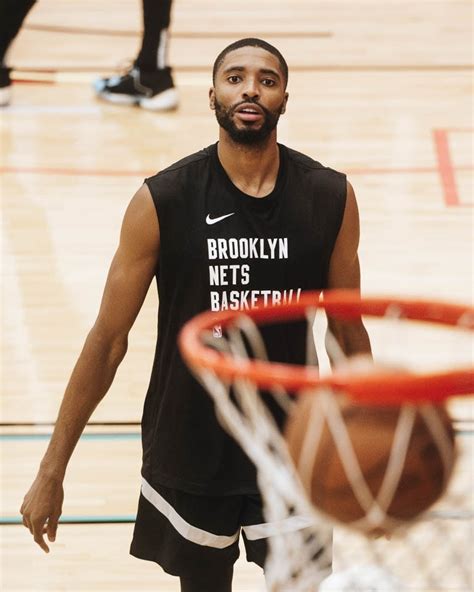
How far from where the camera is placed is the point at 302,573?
10.2 ft

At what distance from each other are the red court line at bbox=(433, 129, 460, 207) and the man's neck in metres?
4.29

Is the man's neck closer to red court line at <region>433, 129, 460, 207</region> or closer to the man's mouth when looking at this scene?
the man's mouth

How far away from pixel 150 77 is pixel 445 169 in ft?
7.16

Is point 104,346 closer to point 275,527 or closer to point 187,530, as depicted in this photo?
point 187,530

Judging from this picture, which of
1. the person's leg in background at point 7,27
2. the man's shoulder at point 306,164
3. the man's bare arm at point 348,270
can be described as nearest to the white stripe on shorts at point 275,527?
the man's bare arm at point 348,270

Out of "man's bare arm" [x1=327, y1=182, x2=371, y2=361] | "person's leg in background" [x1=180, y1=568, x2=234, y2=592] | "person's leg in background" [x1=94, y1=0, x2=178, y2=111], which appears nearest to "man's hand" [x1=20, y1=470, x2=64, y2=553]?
"person's leg in background" [x1=180, y1=568, x2=234, y2=592]

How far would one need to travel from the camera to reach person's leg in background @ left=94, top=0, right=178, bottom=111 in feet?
27.9

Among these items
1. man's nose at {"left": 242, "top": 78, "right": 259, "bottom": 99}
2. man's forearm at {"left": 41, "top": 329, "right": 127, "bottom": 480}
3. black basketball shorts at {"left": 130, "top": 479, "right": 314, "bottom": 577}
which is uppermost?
man's nose at {"left": 242, "top": 78, "right": 259, "bottom": 99}

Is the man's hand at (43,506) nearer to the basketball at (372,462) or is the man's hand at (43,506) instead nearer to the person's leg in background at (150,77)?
the basketball at (372,462)

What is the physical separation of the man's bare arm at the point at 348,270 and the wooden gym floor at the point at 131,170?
24.6 inches

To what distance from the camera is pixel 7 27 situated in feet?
27.4

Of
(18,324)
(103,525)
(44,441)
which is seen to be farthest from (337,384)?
(18,324)

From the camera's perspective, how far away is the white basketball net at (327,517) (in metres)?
2.21

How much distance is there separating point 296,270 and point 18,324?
3.16 meters
